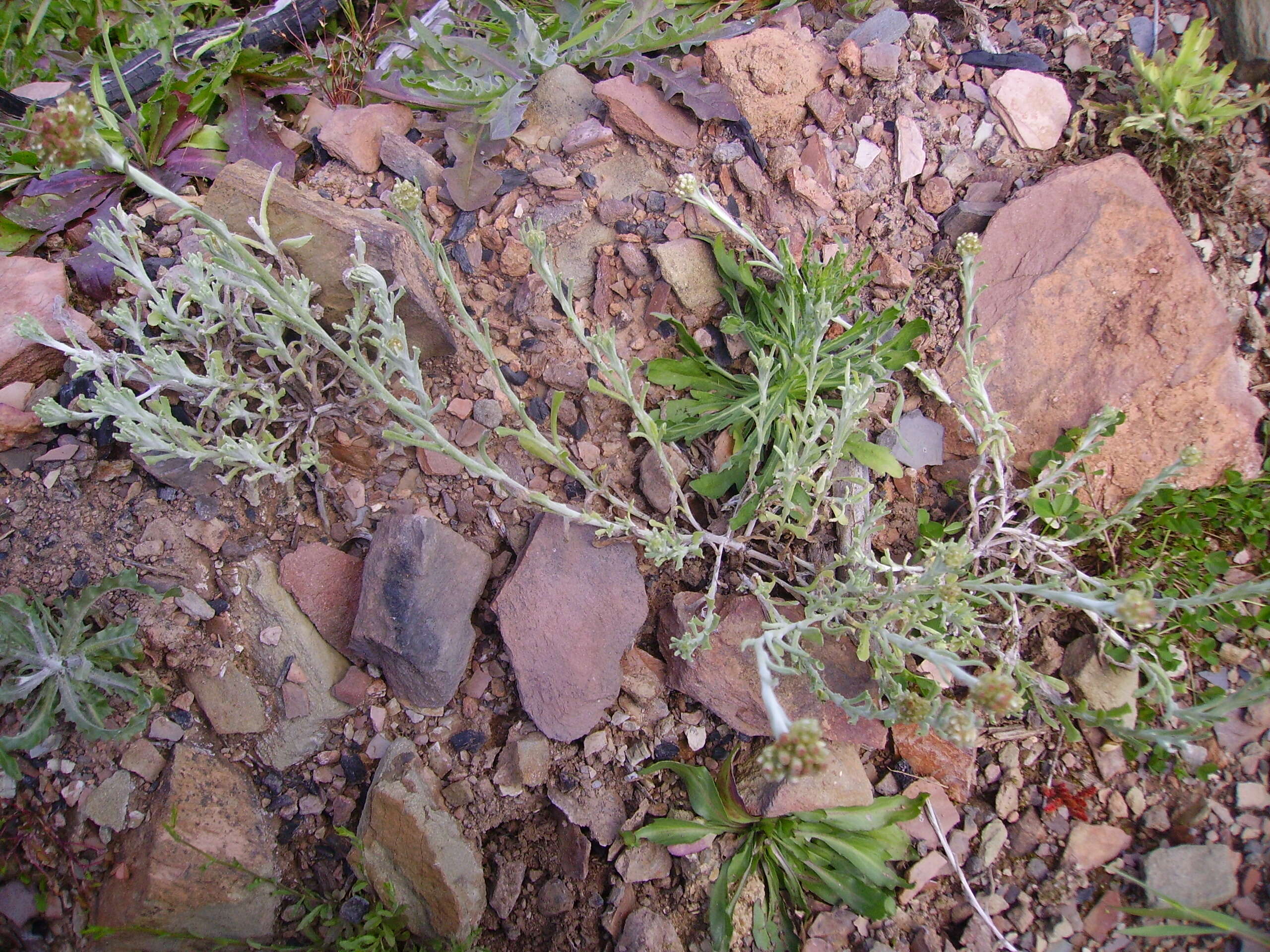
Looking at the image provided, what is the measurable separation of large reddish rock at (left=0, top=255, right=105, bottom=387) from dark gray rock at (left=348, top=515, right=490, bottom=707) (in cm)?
121

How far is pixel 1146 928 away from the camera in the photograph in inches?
78.4

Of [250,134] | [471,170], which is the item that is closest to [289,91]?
[250,134]

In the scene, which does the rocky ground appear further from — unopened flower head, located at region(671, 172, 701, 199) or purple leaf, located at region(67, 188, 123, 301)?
unopened flower head, located at region(671, 172, 701, 199)

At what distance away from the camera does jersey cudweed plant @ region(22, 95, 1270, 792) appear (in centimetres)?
211

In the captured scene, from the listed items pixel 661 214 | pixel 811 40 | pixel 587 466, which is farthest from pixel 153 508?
pixel 811 40

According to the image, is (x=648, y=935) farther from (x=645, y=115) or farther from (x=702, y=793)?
(x=645, y=115)

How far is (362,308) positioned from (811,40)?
2.02 m

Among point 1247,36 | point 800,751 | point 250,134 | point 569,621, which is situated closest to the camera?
point 800,751

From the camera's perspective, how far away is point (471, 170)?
9.43 ft

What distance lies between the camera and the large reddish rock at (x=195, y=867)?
7.27ft

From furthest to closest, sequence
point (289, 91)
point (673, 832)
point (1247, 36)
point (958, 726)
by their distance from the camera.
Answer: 1. point (289, 91)
2. point (1247, 36)
3. point (673, 832)
4. point (958, 726)

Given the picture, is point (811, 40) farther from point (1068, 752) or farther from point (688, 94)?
point (1068, 752)

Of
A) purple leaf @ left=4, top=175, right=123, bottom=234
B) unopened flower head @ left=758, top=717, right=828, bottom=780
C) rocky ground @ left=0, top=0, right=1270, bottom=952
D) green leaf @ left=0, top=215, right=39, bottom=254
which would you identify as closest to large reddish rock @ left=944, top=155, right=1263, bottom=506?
rocky ground @ left=0, top=0, right=1270, bottom=952

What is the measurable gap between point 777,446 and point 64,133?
1828 mm
